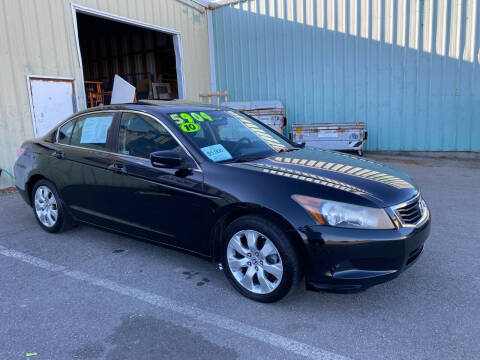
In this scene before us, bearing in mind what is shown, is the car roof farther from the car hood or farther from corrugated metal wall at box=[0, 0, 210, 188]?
corrugated metal wall at box=[0, 0, 210, 188]

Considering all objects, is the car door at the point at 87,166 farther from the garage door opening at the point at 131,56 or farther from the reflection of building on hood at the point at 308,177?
the garage door opening at the point at 131,56

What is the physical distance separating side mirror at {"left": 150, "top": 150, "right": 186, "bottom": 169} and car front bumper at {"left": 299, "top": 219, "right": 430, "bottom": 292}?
47.2 inches

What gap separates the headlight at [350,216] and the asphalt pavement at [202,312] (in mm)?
718

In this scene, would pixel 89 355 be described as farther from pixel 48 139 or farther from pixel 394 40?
pixel 394 40

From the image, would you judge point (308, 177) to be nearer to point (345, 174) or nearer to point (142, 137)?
point (345, 174)

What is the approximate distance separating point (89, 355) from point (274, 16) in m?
10.8

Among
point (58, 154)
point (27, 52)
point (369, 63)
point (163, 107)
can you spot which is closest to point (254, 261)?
point (163, 107)

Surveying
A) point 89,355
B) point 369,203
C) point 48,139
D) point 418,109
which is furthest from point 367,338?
point 418,109

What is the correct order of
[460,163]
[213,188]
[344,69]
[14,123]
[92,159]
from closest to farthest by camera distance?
1. [213,188]
2. [92,159]
3. [14,123]
4. [460,163]
5. [344,69]

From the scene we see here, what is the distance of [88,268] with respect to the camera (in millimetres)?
3652

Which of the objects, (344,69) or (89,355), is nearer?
(89,355)

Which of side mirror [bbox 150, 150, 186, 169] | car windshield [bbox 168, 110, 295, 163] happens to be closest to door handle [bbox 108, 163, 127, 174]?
side mirror [bbox 150, 150, 186, 169]

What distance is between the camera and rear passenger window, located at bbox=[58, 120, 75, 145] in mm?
4348

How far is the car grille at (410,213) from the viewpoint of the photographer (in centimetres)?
272
